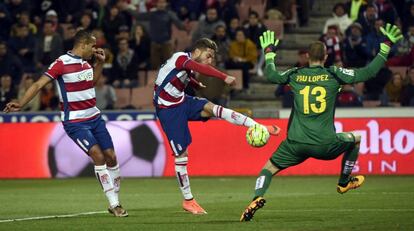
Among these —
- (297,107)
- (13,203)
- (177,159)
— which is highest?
(297,107)

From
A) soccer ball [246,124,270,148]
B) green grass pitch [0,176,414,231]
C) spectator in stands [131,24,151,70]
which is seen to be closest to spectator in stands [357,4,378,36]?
spectator in stands [131,24,151,70]

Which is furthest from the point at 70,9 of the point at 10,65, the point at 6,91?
the point at 6,91

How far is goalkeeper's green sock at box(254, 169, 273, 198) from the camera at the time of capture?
13.8 metres

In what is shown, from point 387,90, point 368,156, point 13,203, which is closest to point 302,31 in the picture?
point 387,90

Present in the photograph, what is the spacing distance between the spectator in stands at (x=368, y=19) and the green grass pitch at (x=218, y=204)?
223 inches

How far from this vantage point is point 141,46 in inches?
1117

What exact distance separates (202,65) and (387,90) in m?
11.8

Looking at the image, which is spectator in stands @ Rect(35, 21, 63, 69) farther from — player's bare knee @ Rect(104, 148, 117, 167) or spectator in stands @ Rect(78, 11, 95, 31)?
player's bare knee @ Rect(104, 148, 117, 167)

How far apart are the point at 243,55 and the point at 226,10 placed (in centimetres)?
166

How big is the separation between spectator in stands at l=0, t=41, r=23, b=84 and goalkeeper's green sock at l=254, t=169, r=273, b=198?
15.6m

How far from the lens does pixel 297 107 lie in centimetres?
1415

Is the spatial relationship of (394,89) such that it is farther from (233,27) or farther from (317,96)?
(317,96)

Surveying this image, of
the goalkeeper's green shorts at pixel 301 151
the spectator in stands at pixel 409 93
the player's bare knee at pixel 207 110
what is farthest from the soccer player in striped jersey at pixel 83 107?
the spectator in stands at pixel 409 93

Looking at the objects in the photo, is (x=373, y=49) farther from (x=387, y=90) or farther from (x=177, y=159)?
(x=177, y=159)
